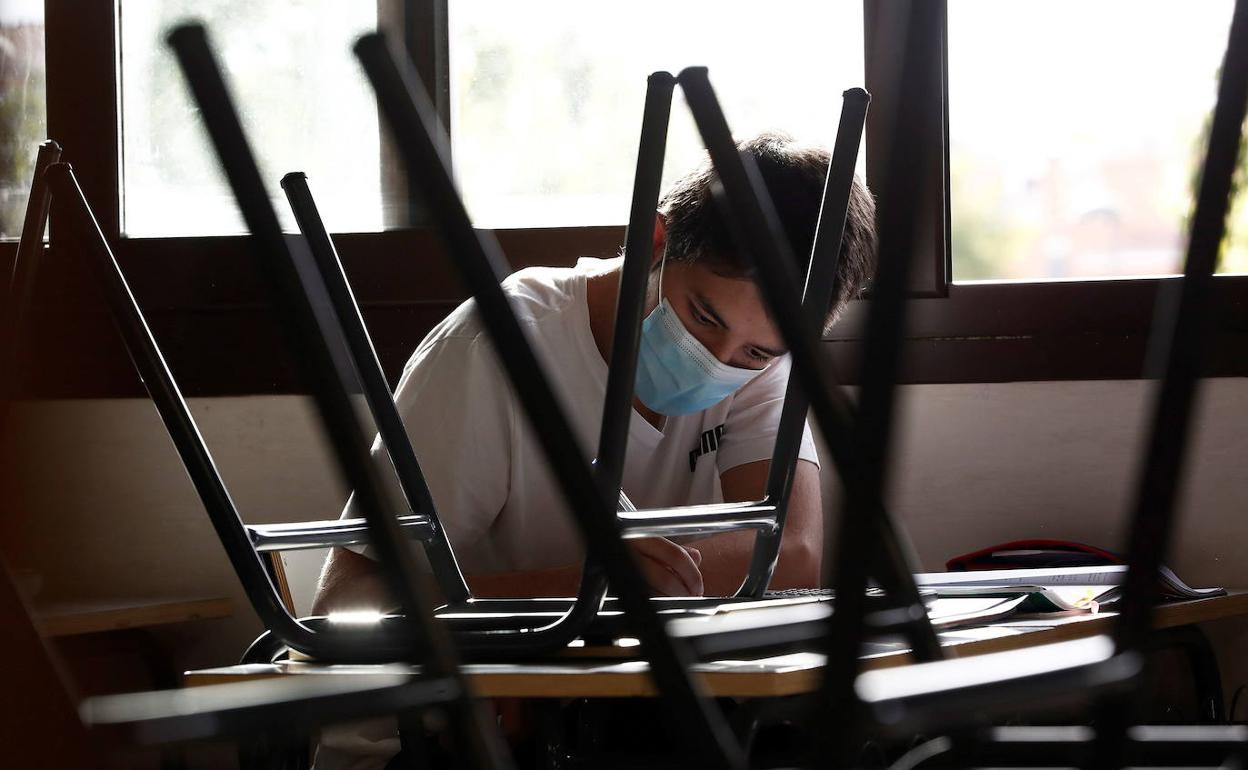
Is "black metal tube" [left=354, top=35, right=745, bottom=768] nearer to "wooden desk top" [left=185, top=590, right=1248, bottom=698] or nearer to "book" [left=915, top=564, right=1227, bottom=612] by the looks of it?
"wooden desk top" [left=185, top=590, right=1248, bottom=698]

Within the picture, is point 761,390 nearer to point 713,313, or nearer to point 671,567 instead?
point 713,313

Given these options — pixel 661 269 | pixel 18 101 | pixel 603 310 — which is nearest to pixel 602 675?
pixel 661 269

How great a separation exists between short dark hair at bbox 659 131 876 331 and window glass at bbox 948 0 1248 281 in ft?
2.66

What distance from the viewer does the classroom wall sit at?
2.04 meters

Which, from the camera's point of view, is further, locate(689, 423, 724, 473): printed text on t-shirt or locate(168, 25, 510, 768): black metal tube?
locate(689, 423, 724, 473): printed text on t-shirt

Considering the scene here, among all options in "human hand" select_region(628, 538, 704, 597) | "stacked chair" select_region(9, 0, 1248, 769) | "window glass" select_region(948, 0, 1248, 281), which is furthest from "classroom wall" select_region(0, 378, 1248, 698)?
"stacked chair" select_region(9, 0, 1248, 769)

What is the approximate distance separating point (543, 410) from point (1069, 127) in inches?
82.3

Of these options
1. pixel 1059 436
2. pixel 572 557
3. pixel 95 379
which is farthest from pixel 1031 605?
pixel 95 379

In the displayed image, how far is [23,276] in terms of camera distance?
758mm

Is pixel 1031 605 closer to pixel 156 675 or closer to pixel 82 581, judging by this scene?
pixel 156 675

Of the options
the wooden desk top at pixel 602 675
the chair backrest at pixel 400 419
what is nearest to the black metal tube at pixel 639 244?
the chair backrest at pixel 400 419

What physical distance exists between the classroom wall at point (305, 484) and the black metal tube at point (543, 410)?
1.78m

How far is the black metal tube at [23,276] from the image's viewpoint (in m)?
0.57

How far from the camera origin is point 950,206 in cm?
215
